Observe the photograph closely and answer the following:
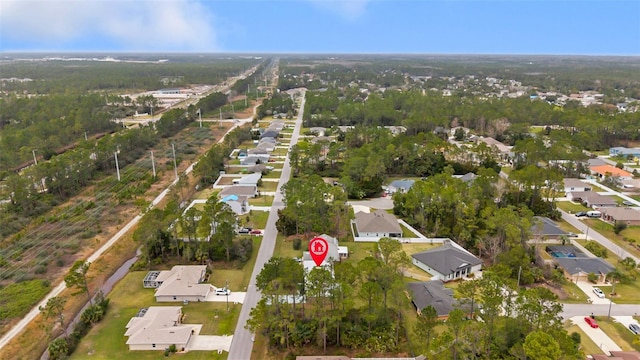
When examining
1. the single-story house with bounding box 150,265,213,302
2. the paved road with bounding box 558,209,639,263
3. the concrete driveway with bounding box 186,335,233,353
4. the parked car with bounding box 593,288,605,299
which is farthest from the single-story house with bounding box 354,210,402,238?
the paved road with bounding box 558,209,639,263

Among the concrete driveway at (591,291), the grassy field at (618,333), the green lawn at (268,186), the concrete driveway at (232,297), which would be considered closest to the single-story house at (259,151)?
the green lawn at (268,186)

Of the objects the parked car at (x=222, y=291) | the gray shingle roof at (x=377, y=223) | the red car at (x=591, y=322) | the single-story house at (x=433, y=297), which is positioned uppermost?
the gray shingle roof at (x=377, y=223)

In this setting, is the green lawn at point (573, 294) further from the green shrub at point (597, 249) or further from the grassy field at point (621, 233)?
the grassy field at point (621, 233)

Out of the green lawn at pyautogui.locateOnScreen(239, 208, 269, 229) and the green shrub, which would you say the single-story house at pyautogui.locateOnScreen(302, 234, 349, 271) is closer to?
the green lawn at pyautogui.locateOnScreen(239, 208, 269, 229)

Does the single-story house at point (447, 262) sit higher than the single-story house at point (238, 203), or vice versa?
the single-story house at point (238, 203)

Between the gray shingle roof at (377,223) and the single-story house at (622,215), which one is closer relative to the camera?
the gray shingle roof at (377,223)

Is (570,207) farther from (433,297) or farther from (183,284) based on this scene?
(183,284)
